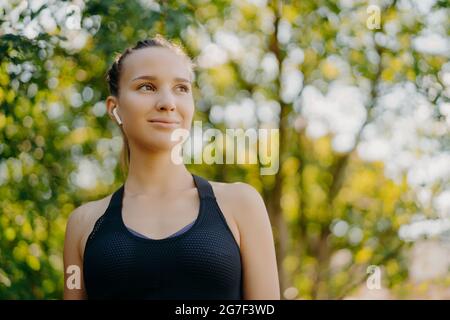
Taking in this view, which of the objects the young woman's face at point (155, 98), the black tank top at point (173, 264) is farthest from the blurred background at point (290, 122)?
the black tank top at point (173, 264)

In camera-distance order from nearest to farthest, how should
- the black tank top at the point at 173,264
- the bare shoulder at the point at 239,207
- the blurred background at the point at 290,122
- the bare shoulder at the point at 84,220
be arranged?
1. the black tank top at the point at 173,264
2. the bare shoulder at the point at 239,207
3. the bare shoulder at the point at 84,220
4. the blurred background at the point at 290,122

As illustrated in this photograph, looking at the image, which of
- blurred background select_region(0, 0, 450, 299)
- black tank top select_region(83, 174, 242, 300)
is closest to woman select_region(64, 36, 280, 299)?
black tank top select_region(83, 174, 242, 300)

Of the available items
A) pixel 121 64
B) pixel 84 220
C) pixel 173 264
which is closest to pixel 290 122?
pixel 121 64

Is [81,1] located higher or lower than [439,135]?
higher

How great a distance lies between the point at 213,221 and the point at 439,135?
2.98 meters

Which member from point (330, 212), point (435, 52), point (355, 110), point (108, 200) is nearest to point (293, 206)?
point (330, 212)

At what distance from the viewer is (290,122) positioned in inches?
203

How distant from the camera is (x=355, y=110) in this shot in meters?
5.05

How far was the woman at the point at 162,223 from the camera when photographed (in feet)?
6.07

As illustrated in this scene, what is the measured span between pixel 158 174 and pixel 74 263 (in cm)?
37

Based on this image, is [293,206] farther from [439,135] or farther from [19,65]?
[19,65]

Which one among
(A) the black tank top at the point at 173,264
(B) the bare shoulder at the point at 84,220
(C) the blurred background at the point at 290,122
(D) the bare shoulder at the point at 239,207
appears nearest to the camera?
(A) the black tank top at the point at 173,264

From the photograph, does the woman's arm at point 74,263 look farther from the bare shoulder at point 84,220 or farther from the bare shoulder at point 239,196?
the bare shoulder at point 239,196

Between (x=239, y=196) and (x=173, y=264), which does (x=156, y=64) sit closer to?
(x=239, y=196)
